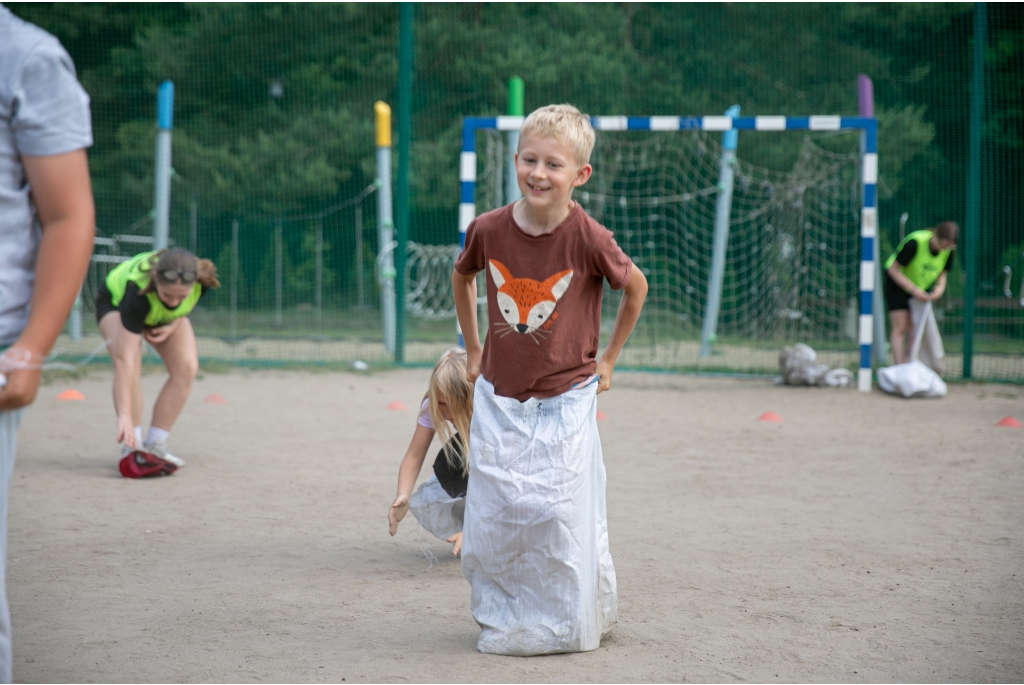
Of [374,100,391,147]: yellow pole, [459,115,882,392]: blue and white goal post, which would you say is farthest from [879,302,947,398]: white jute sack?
[374,100,391,147]: yellow pole

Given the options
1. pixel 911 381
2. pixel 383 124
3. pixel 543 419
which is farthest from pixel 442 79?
pixel 543 419

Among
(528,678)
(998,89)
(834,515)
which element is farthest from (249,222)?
(528,678)

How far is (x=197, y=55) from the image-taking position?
789 inches

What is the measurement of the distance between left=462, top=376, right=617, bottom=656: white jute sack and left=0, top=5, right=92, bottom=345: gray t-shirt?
1.40 m

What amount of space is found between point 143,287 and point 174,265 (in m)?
0.27

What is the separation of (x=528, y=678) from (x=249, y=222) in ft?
58.7

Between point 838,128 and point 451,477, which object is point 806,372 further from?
point 451,477

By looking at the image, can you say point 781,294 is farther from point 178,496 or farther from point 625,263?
point 625,263

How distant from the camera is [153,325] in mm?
5258

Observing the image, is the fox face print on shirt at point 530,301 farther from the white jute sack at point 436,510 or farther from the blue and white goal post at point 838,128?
the blue and white goal post at point 838,128

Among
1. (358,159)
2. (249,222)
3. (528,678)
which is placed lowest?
(528,678)

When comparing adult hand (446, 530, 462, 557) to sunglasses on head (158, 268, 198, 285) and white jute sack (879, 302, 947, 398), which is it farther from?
white jute sack (879, 302, 947, 398)

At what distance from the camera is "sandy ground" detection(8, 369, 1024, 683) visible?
9.16 ft

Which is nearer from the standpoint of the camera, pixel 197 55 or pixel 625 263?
pixel 625 263
